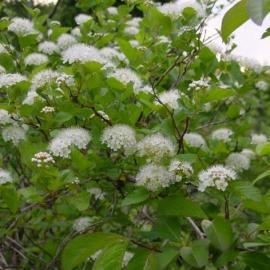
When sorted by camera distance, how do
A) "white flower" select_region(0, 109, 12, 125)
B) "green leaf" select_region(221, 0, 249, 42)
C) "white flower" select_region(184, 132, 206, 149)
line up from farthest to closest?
"white flower" select_region(184, 132, 206, 149)
"white flower" select_region(0, 109, 12, 125)
"green leaf" select_region(221, 0, 249, 42)

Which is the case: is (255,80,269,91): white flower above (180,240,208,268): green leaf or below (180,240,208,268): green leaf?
below

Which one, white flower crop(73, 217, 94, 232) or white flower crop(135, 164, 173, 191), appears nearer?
white flower crop(135, 164, 173, 191)

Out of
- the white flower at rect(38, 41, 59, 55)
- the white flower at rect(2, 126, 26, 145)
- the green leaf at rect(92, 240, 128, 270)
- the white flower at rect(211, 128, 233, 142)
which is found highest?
the white flower at rect(38, 41, 59, 55)

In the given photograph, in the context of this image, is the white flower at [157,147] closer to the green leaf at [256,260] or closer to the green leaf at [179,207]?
the green leaf at [179,207]

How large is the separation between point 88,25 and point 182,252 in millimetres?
1406

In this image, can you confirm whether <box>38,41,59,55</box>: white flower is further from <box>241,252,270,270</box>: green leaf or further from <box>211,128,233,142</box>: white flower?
<box>241,252,270,270</box>: green leaf

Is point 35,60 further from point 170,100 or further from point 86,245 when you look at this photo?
point 86,245

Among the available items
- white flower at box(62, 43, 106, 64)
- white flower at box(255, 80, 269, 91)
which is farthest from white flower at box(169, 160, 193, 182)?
white flower at box(255, 80, 269, 91)

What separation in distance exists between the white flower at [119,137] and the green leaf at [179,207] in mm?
215

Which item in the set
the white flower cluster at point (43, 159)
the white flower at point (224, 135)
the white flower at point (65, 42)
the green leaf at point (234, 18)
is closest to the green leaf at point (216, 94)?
the white flower cluster at point (43, 159)

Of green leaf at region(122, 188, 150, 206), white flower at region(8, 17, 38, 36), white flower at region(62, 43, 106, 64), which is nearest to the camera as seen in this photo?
green leaf at region(122, 188, 150, 206)

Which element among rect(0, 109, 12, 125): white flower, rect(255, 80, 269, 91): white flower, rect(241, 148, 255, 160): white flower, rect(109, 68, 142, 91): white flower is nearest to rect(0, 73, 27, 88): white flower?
rect(0, 109, 12, 125): white flower

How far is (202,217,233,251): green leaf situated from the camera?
4.17 feet

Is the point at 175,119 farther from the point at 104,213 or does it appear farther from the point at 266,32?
the point at 104,213
